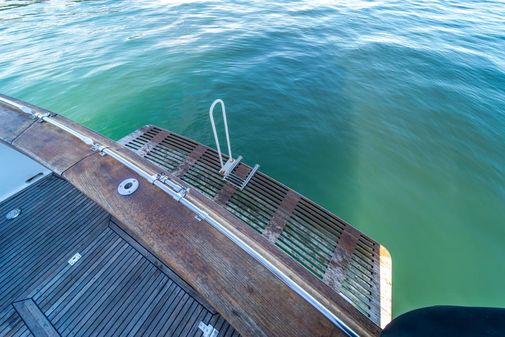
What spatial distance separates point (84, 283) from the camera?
2.39 meters

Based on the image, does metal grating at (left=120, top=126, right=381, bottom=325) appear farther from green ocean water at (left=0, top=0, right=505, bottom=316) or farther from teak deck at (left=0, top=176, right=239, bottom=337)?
teak deck at (left=0, top=176, right=239, bottom=337)

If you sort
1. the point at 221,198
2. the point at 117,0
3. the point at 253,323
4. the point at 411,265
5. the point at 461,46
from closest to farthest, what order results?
the point at 253,323, the point at 411,265, the point at 221,198, the point at 461,46, the point at 117,0

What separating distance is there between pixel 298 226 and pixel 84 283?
122 inches

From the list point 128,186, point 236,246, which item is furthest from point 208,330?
point 128,186

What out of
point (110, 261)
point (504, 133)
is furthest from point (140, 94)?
point (504, 133)

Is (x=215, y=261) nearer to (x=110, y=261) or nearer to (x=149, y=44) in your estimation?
(x=110, y=261)

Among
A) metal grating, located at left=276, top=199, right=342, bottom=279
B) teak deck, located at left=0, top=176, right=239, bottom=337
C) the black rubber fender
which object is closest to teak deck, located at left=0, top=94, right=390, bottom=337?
metal grating, located at left=276, top=199, right=342, bottom=279

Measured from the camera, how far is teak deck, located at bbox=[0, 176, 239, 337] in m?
2.15

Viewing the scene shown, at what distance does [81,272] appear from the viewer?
245cm

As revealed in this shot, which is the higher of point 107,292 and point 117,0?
point 117,0

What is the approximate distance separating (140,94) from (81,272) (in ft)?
21.3

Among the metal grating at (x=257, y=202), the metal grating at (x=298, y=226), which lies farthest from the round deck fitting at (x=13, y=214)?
the metal grating at (x=257, y=202)

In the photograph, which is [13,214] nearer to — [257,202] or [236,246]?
[236,246]

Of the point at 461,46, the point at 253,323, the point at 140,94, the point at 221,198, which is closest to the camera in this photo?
the point at 253,323
